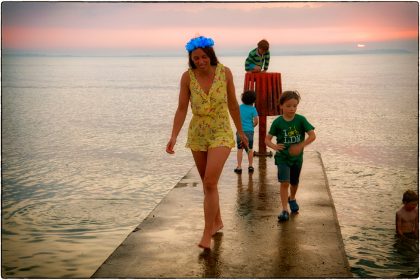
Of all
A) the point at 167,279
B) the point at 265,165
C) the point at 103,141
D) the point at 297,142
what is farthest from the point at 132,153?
the point at 167,279

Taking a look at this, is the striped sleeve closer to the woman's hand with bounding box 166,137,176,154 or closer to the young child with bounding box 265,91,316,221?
the young child with bounding box 265,91,316,221

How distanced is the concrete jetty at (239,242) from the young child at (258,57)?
11.4 ft

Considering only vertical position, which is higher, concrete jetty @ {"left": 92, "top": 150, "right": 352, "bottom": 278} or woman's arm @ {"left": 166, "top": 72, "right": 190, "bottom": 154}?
woman's arm @ {"left": 166, "top": 72, "right": 190, "bottom": 154}

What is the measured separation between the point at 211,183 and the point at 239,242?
0.68 meters

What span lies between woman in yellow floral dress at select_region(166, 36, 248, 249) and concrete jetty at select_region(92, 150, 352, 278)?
1.16 ft

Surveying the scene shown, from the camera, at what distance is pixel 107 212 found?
9.51 meters

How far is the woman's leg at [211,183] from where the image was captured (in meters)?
6.03

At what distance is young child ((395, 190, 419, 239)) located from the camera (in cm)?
767

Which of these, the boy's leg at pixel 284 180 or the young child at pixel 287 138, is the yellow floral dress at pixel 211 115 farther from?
the boy's leg at pixel 284 180

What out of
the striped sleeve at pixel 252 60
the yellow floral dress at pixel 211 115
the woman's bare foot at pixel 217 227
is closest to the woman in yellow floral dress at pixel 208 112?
the yellow floral dress at pixel 211 115

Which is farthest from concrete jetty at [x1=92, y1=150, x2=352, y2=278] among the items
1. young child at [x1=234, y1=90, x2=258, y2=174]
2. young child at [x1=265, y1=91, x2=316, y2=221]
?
young child at [x1=234, y1=90, x2=258, y2=174]

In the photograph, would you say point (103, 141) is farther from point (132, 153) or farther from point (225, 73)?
point (225, 73)

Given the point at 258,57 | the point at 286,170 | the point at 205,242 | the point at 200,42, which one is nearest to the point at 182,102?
the point at 200,42

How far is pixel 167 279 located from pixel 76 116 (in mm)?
19352
